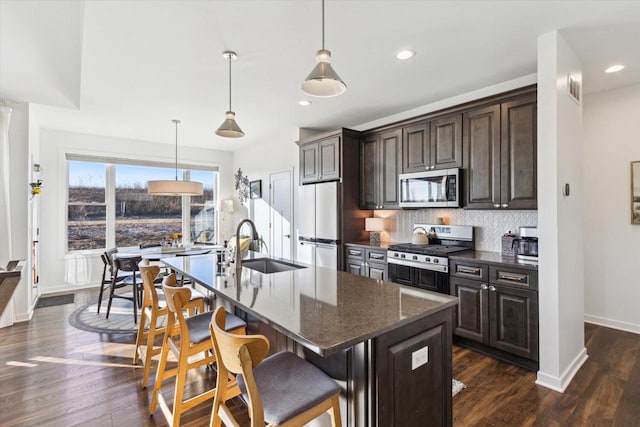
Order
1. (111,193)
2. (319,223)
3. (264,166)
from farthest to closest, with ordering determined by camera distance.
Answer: (264,166), (111,193), (319,223)

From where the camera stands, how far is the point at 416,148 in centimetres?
375

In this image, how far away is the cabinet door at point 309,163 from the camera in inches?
185

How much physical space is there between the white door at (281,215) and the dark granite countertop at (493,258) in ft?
9.59

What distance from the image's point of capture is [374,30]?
2.35 metres

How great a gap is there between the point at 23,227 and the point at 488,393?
5.25m

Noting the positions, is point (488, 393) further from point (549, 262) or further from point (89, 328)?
point (89, 328)

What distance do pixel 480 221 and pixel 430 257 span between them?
2.71 feet

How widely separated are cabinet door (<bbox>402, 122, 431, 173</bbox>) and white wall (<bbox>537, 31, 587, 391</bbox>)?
1275 millimetres

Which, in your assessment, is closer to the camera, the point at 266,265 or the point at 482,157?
the point at 266,265

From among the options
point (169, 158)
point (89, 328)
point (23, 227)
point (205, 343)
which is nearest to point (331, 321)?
point (205, 343)

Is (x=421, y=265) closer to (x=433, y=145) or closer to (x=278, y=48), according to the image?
(x=433, y=145)

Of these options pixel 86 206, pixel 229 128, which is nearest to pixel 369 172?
pixel 229 128

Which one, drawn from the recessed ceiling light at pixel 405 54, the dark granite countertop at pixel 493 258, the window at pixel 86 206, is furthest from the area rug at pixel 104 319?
the recessed ceiling light at pixel 405 54

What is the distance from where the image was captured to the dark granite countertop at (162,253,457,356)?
45.7 inches
